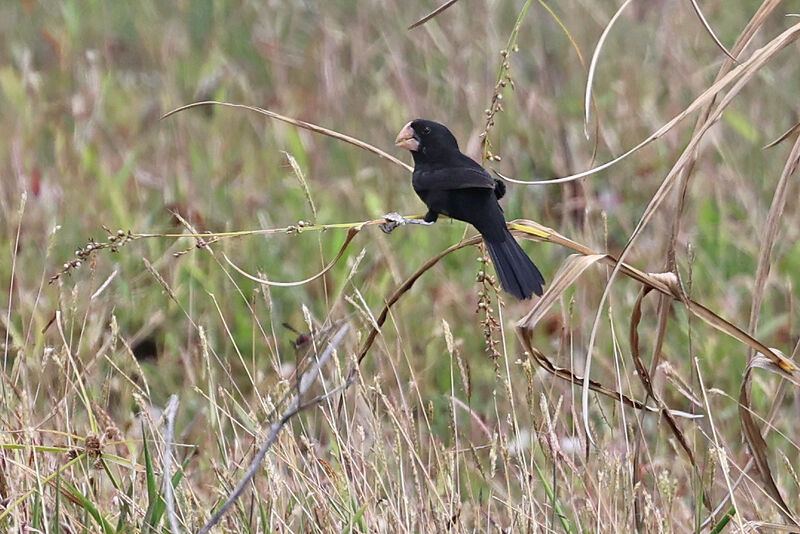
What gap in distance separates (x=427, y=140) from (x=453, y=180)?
1.14 feet

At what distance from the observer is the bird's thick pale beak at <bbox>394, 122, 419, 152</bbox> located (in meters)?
2.30

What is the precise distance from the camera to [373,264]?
443cm

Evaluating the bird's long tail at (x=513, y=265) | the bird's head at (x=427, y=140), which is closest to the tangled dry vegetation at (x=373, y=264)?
the bird's long tail at (x=513, y=265)

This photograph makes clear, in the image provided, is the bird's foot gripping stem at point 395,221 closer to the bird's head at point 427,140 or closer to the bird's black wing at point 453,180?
the bird's black wing at point 453,180

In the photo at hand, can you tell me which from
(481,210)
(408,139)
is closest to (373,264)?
(408,139)

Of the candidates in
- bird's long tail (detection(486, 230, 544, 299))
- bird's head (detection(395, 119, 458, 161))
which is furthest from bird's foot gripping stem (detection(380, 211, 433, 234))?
bird's head (detection(395, 119, 458, 161))

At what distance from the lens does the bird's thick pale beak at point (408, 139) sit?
2305 mm

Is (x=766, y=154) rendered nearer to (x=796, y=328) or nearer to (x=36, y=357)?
(x=796, y=328)

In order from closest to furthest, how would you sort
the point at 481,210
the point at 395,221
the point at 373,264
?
the point at 395,221
the point at 481,210
the point at 373,264

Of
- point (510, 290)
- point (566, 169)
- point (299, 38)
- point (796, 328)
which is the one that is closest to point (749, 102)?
point (566, 169)

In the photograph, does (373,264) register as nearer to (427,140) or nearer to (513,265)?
(427,140)

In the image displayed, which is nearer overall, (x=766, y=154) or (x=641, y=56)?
(x=766, y=154)

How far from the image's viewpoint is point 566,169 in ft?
15.9

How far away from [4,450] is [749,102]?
4177 millimetres
